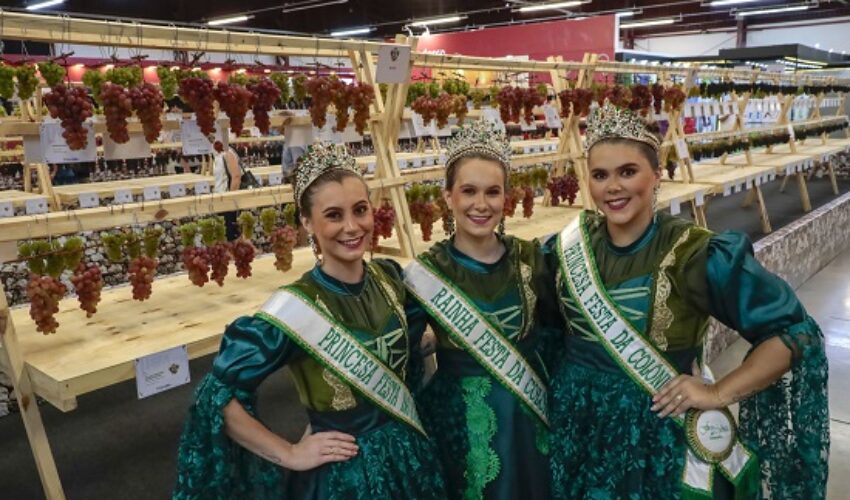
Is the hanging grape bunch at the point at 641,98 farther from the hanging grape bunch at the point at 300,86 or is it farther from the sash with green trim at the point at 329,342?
the sash with green trim at the point at 329,342

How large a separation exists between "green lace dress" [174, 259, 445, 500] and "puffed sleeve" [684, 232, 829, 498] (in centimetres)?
78

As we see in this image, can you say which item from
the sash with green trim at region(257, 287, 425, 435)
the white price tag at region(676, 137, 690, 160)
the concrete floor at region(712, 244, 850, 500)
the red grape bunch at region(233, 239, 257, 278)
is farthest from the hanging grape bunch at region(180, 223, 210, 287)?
the white price tag at region(676, 137, 690, 160)

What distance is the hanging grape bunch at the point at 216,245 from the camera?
2783 mm

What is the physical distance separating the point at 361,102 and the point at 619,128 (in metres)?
1.69

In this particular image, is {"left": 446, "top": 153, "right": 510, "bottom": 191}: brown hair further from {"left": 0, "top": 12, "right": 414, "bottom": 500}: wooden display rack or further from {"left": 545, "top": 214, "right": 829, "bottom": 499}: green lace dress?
{"left": 0, "top": 12, "right": 414, "bottom": 500}: wooden display rack

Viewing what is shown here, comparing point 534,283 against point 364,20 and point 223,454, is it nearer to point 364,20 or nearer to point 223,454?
point 223,454

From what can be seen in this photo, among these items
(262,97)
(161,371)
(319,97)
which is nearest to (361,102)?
(319,97)

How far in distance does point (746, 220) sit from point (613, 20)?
19.8 feet

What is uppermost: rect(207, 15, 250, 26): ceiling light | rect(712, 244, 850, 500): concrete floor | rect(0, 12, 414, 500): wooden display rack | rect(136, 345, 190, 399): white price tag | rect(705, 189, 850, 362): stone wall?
rect(207, 15, 250, 26): ceiling light

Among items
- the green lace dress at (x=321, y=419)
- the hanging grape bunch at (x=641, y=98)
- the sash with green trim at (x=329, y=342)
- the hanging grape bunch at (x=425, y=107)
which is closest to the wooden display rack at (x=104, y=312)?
the hanging grape bunch at (x=425, y=107)

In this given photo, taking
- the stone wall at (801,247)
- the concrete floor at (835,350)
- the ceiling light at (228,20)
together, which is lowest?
the concrete floor at (835,350)

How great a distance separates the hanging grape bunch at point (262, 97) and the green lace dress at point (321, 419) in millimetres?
1325

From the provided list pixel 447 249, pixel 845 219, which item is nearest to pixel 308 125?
pixel 447 249

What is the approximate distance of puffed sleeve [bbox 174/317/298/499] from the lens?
1490 millimetres
